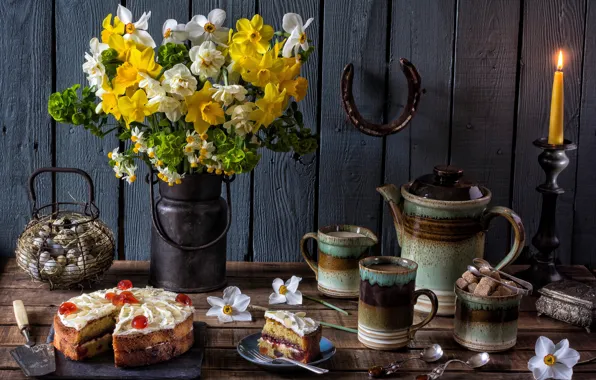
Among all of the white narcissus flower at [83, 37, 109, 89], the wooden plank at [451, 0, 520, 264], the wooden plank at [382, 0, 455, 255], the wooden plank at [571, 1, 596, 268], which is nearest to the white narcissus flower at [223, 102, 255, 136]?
the white narcissus flower at [83, 37, 109, 89]

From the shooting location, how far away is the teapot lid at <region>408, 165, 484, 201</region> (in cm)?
164

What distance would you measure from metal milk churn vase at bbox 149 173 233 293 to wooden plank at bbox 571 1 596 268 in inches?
30.8

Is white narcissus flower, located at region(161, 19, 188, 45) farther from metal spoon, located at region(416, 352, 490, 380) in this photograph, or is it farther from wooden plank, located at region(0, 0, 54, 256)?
metal spoon, located at region(416, 352, 490, 380)

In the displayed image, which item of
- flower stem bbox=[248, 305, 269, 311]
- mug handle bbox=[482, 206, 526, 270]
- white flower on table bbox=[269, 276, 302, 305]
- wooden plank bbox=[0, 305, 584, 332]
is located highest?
mug handle bbox=[482, 206, 526, 270]

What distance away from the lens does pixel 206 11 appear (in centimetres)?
188

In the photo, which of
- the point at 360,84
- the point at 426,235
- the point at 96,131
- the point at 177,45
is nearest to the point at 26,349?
the point at 96,131

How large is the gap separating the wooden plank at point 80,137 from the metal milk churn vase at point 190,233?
239 millimetres

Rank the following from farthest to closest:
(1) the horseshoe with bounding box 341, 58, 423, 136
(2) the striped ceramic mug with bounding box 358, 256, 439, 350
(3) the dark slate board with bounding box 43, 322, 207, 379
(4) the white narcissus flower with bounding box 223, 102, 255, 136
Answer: (1) the horseshoe with bounding box 341, 58, 423, 136
(4) the white narcissus flower with bounding box 223, 102, 255, 136
(2) the striped ceramic mug with bounding box 358, 256, 439, 350
(3) the dark slate board with bounding box 43, 322, 207, 379

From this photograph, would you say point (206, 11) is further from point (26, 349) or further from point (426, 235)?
point (26, 349)

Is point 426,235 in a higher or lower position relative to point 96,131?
lower

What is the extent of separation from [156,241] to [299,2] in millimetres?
574

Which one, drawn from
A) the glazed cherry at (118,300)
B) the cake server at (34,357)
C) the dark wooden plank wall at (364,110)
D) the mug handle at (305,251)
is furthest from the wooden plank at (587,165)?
the cake server at (34,357)

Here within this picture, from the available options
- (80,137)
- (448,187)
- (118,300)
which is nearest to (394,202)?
(448,187)

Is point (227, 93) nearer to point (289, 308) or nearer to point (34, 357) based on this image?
point (289, 308)
